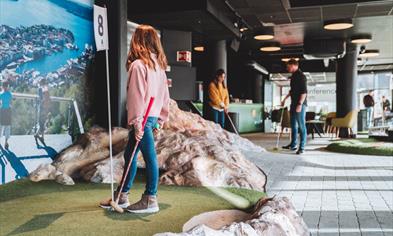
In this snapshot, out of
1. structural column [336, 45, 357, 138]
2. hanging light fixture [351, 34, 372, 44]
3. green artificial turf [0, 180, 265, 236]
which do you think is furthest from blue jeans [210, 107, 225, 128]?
structural column [336, 45, 357, 138]

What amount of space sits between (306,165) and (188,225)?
4250 mm

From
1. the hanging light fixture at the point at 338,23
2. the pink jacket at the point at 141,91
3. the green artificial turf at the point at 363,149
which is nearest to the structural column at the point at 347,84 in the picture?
the hanging light fixture at the point at 338,23

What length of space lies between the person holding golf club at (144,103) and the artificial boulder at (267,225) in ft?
1.70

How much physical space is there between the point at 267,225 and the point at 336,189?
8.37 feet

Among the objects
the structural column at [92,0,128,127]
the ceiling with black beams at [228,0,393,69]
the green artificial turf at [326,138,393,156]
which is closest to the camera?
the structural column at [92,0,128,127]

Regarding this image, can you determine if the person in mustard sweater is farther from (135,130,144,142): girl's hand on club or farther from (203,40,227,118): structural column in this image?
(135,130,144,142): girl's hand on club

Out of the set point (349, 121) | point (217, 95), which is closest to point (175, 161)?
point (217, 95)

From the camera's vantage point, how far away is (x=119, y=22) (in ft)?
20.9

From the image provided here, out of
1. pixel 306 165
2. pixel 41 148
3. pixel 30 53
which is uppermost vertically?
pixel 30 53

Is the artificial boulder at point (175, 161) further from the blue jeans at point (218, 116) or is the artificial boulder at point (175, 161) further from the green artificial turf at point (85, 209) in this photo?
the blue jeans at point (218, 116)

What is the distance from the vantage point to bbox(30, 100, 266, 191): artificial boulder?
4922mm

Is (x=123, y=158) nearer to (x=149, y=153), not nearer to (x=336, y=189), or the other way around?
(x=149, y=153)

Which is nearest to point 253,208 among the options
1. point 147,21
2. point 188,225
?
point 188,225

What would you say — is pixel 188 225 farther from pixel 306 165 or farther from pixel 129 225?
pixel 306 165
